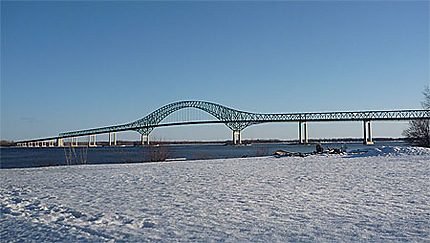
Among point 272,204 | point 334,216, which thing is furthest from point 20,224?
point 334,216

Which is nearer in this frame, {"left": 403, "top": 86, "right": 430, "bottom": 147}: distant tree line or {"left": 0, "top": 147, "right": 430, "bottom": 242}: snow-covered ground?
{"left": 0, "top": 147, "right": 430, "bottom": 242}: snow-covered ground

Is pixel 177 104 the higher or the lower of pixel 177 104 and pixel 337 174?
the higher

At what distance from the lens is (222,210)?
6445mm

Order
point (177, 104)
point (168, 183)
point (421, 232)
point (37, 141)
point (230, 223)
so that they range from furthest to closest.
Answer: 1. point (37, 141)
2. point (177, 104)
3. point (168, 183)
4. point (230, 223)
5. point (421, 232)

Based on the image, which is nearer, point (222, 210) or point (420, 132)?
point (222, 210)

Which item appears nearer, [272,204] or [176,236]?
[176,236]

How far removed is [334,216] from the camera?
589 centimetres

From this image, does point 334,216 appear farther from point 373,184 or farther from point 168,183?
point 168,183

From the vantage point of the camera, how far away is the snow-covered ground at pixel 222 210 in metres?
5.09

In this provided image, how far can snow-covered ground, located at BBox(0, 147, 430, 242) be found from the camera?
200 inches

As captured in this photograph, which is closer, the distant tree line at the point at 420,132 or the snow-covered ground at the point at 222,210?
the snow-covered ground at the point at 222,210

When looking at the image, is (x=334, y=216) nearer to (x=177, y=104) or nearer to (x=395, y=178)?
(x=395, y=178)

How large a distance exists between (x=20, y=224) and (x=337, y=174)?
864 cm

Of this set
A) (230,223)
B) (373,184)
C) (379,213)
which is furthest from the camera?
(373,184)
